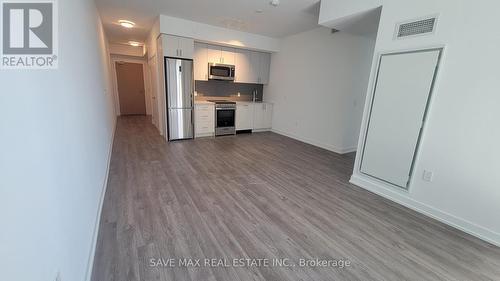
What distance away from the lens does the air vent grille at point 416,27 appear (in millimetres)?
2328

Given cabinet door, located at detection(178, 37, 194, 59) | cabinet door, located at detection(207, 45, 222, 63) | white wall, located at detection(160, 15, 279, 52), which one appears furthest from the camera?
cabinet door, located at detection(207, 45, 222, 63)

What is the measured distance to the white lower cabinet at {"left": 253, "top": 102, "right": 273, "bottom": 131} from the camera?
6.35m

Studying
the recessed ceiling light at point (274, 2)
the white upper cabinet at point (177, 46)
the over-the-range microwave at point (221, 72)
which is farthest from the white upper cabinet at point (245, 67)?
the recessed ceiling light at point (274, 2)

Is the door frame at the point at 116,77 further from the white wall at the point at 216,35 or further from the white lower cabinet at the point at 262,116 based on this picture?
the white lower cabinet at the point at 262,116

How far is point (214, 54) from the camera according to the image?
5.54 metres

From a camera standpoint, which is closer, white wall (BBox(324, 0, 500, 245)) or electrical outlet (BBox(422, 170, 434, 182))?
white wall (BBox(324, 0, 500, 245))

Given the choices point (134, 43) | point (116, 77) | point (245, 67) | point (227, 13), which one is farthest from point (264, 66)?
point (116, 77)

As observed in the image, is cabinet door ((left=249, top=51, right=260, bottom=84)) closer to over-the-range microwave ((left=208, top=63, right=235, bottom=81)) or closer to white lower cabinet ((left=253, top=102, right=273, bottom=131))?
over-the-range microwave ((left=208, top=63, right=235, bottom=81))

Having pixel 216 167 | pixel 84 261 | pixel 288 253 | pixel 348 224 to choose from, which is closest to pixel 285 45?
pixel 216 167

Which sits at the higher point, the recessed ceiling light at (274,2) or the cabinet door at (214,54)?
the recessed ceiling light at (274,2)

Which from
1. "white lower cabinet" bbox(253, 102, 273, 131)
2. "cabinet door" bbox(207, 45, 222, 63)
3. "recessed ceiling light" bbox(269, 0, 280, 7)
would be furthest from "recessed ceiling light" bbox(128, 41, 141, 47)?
"recessed ceiling light" bbox(269, 0, 280, 7)

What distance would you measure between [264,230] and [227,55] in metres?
4.92

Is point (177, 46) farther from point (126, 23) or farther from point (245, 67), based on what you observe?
point (245, 67)

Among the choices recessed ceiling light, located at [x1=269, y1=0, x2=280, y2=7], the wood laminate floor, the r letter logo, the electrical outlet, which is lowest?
the wood laminate floor
